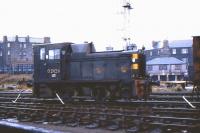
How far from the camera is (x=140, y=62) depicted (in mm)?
17406

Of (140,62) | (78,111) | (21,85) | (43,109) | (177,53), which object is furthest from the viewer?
(177,53)

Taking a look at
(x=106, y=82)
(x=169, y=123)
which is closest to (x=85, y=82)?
(x=106, y=82)

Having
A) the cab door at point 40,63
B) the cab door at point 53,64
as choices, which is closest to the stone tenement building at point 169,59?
the cab door at point 40,63

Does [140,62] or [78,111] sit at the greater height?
[140,62]

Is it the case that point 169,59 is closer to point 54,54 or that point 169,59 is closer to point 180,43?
point 180,43

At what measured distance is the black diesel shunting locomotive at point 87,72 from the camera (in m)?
17.2

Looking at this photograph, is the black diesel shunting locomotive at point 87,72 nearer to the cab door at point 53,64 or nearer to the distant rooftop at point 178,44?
the cab door at point 53,64

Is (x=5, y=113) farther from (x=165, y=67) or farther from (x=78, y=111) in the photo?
(x=165, y=67)

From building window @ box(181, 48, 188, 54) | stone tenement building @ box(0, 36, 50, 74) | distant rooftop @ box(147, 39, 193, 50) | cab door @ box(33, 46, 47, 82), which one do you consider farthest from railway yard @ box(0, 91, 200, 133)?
distant rooftop @ box(147, 39, 193, 50)

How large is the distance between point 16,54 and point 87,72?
77.9m

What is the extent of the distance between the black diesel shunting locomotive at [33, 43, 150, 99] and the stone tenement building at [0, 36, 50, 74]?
67337 mm

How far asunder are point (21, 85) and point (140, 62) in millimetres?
28150

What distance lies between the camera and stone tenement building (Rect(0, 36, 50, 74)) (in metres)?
88.8

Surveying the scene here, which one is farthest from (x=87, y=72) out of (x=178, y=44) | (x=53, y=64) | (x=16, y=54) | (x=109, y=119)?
(x=16, y=54)
